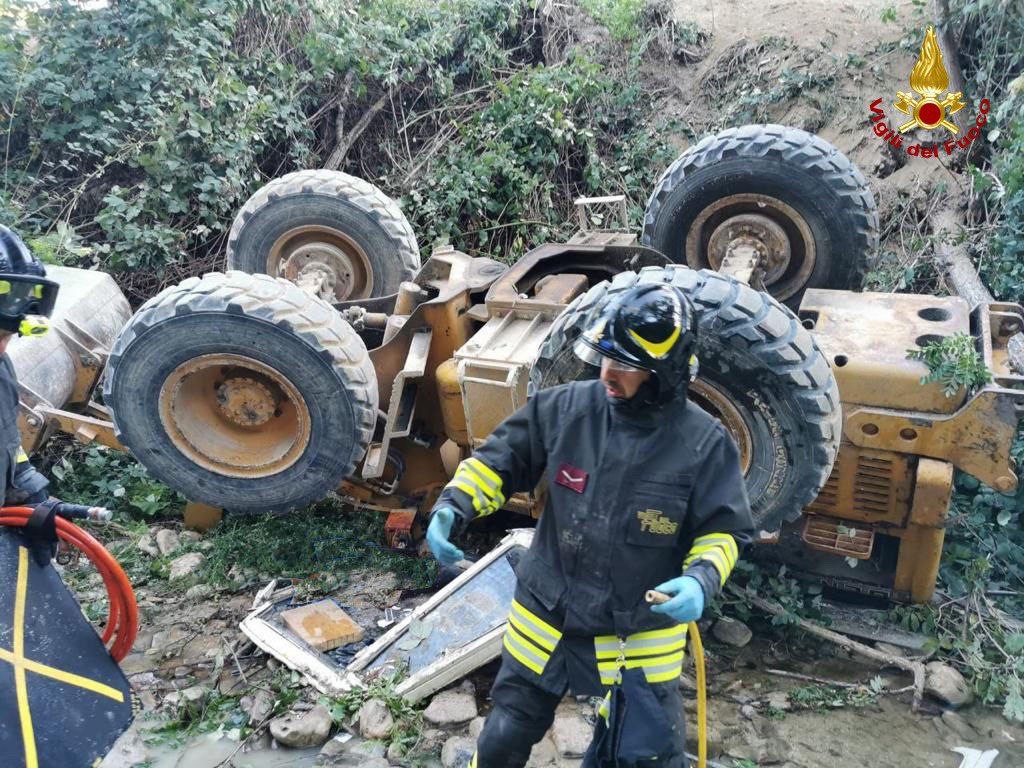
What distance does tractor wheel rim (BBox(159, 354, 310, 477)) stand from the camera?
4.41 meters

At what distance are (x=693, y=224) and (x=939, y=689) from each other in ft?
8.89

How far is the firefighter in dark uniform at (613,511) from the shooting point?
242 cm

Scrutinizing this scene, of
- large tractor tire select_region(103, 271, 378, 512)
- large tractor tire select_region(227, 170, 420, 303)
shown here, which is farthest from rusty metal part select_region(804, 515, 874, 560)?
large tractor tire select_region(227, 170, 420, 303)

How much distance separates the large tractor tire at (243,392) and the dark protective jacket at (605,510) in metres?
1.77

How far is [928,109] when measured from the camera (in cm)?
812

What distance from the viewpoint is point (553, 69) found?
9.22 m

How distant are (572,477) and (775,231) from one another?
2908mm

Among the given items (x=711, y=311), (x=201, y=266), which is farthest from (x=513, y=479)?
(x=201, y=266)

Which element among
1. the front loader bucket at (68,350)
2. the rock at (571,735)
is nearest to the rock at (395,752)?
the rock at (571,735)

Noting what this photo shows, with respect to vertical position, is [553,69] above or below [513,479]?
above

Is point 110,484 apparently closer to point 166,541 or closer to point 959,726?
point 166,541

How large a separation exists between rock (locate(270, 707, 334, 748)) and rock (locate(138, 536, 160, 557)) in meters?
1.72

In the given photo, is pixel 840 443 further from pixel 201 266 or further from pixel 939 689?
pixel 201 266

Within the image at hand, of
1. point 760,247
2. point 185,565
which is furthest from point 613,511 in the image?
point 185,565
